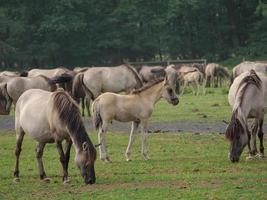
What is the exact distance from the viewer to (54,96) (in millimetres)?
13555

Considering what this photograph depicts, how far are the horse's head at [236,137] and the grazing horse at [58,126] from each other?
3728mm

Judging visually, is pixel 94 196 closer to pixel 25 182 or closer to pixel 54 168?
pixel 25 182

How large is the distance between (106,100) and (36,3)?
160 feet

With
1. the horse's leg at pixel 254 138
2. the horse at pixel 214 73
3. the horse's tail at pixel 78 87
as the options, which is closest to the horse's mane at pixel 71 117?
the horse's leg at pixel 254 138

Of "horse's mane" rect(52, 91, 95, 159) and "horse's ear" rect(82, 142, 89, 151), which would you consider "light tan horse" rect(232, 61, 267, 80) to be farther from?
"horse's ear" rect(82, 142, 89, 151)

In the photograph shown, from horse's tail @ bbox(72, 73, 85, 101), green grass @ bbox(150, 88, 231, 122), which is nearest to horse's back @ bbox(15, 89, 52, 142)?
green grass @ bbox(150, 88, 231, 122)

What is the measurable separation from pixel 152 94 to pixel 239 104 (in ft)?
6.87

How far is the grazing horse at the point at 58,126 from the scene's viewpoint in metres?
12.9

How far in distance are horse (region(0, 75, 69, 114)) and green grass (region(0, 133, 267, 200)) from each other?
24.0ft

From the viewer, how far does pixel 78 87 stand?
2858 cm

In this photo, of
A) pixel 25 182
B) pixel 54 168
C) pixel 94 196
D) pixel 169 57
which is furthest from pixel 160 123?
pixel 169 57

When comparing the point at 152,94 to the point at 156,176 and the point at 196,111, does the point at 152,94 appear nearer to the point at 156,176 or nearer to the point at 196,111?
the point at 156,176

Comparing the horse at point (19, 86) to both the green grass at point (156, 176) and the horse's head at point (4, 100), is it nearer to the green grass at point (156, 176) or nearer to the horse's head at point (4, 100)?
the horse's head at point (4, 100)

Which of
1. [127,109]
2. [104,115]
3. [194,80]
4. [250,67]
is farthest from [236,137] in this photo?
[194,80]
